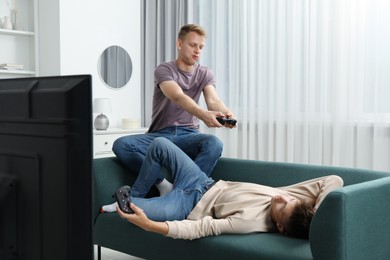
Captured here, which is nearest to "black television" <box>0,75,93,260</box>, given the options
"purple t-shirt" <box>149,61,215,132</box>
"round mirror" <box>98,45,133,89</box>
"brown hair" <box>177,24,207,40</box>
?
"purple t-shirt" <box>149,61,215,132</box>

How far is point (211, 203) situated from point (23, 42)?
305 centimetres

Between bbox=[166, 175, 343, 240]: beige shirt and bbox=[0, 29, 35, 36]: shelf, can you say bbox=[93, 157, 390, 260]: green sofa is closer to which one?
bbox=[166, 175, 343, 240]: beige shirt

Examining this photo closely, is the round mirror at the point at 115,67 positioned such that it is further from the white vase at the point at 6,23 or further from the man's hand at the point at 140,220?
the man's hand at the point at 140,220

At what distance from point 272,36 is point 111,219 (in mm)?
2119

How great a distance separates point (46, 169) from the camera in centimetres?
78

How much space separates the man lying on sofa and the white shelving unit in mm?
2327

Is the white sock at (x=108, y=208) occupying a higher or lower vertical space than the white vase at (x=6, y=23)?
lower

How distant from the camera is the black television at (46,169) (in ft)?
2.47

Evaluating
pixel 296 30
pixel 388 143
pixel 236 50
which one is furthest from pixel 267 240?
pixel 236 50

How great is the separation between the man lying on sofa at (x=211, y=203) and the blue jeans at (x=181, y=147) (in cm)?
18

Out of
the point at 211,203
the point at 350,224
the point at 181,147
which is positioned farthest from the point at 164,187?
the point at 350,224

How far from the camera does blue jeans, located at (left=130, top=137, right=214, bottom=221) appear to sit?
267 centimetres

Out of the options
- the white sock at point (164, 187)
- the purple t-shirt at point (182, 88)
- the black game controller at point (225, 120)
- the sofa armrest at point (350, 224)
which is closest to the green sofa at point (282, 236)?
the sofa armrest at point (350, 224)

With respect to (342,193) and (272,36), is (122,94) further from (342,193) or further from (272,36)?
(342,193)
